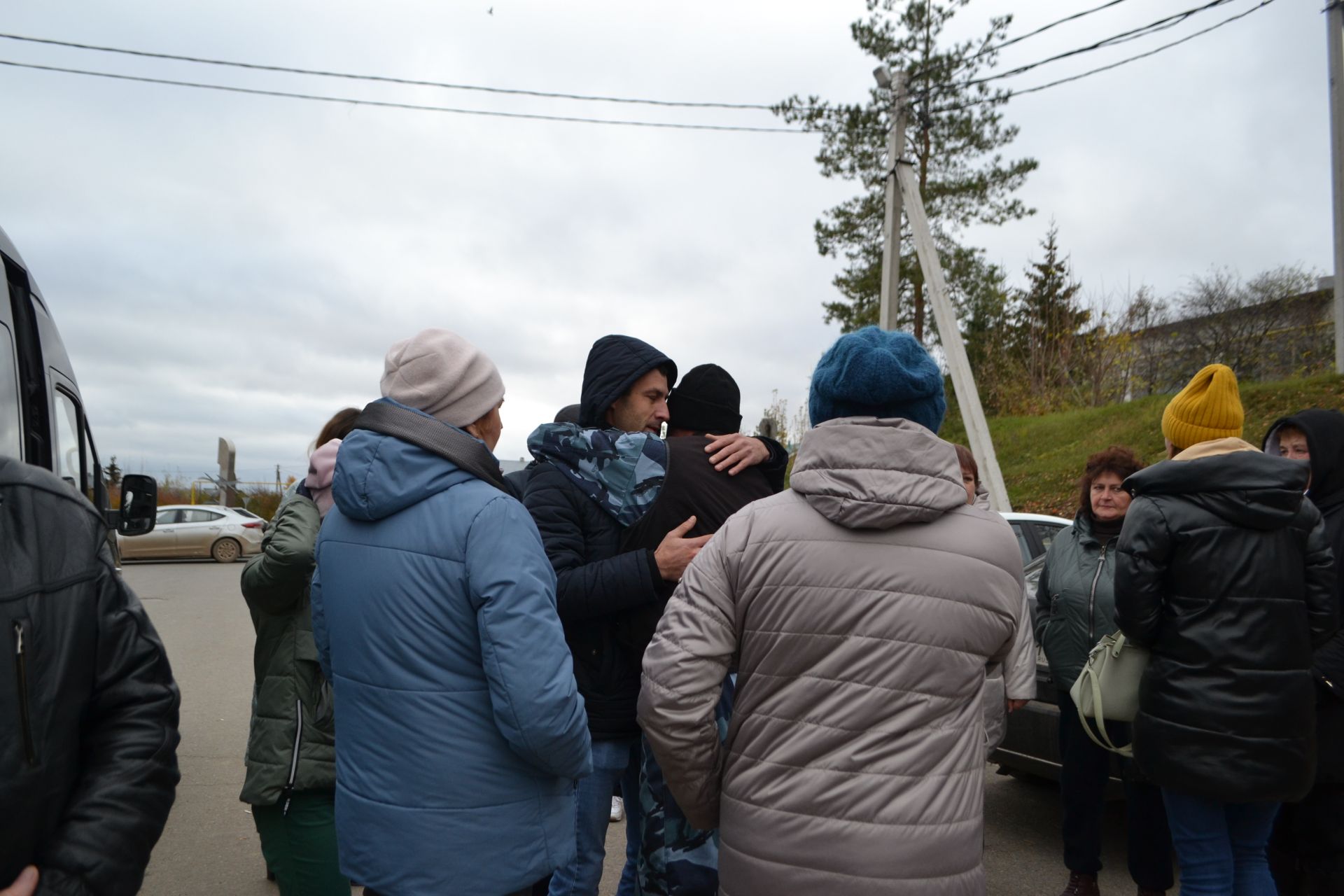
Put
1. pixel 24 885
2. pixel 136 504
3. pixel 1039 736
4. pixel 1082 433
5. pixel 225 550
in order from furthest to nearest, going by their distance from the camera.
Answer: pixel 225 550 < pixel 1082 433 < pixel 136 504 < pixel 1039 736 < pixel 24 885

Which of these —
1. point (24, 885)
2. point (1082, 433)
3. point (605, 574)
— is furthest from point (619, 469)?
point (1082, 433)

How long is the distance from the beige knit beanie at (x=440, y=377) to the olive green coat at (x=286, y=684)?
1.03 metres

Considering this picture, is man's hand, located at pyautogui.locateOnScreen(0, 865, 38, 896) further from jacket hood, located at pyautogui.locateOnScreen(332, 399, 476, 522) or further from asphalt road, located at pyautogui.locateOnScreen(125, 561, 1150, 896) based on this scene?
asphalt road, located at pyautogui.locateOnScreen(125, 561, 1150, 896)

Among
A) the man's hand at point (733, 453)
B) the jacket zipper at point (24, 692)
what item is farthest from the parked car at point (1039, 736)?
the jacket zipper at point (24, 692)

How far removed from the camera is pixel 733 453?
267 centimetres

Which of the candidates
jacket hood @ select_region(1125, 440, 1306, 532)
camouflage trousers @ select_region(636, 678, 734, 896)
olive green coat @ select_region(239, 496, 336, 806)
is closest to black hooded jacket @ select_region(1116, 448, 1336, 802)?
jacket hood @ select_region(1125, 440, 1306, 532)

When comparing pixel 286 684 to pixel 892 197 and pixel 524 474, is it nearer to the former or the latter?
pixel 524 474

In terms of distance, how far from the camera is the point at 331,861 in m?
3.07

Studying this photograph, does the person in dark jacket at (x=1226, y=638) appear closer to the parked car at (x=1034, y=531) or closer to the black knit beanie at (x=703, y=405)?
the black knit beanie at (x=703, y=405)

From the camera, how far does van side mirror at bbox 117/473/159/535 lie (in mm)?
5199

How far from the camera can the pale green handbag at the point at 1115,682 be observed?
3.19 meters

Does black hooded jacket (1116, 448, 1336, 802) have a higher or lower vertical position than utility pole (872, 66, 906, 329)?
lower

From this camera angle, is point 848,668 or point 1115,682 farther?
point 1115,682

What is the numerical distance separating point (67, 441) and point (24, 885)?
314 cm
